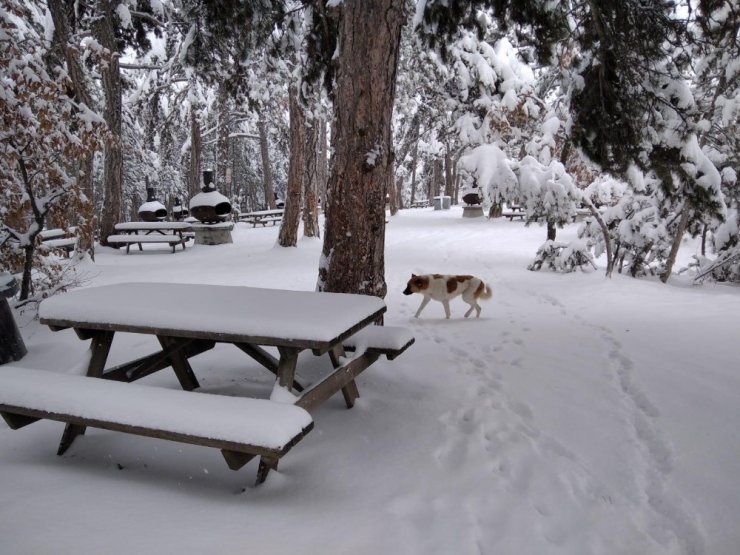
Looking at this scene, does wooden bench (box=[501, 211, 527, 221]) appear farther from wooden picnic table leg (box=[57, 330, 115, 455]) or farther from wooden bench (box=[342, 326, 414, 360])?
wooden picnic table leg (box=[57, 330, 115, 455])

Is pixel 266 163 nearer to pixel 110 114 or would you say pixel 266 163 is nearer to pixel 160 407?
pixel 110 114

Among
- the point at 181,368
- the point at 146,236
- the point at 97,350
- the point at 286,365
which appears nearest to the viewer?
the point at 286,365

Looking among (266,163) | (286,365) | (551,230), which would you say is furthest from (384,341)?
(266,163)

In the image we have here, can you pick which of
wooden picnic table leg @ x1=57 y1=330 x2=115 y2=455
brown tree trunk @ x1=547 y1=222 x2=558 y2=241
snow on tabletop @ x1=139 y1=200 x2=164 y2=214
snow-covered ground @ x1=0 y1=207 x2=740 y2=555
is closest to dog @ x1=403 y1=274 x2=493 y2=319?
snow-covered ground @ x1=0 y1=207 x2=740 y2=555

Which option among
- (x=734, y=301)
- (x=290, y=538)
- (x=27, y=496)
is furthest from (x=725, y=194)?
(x=27, y=496)

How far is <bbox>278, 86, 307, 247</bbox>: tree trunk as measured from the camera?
1245 centimetres

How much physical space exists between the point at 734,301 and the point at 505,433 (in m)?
5.74

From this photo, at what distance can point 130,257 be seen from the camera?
39.4 ft

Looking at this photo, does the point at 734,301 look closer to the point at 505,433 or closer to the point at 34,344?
the point at 505,433

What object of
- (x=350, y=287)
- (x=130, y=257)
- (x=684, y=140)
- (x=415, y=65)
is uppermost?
(x=415, y=65)

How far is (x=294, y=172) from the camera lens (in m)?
12.5

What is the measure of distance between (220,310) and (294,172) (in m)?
10.2

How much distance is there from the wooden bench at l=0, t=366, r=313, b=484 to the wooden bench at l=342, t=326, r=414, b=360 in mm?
1146

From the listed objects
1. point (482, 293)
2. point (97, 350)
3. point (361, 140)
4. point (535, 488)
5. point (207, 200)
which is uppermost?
point (361, 140)
